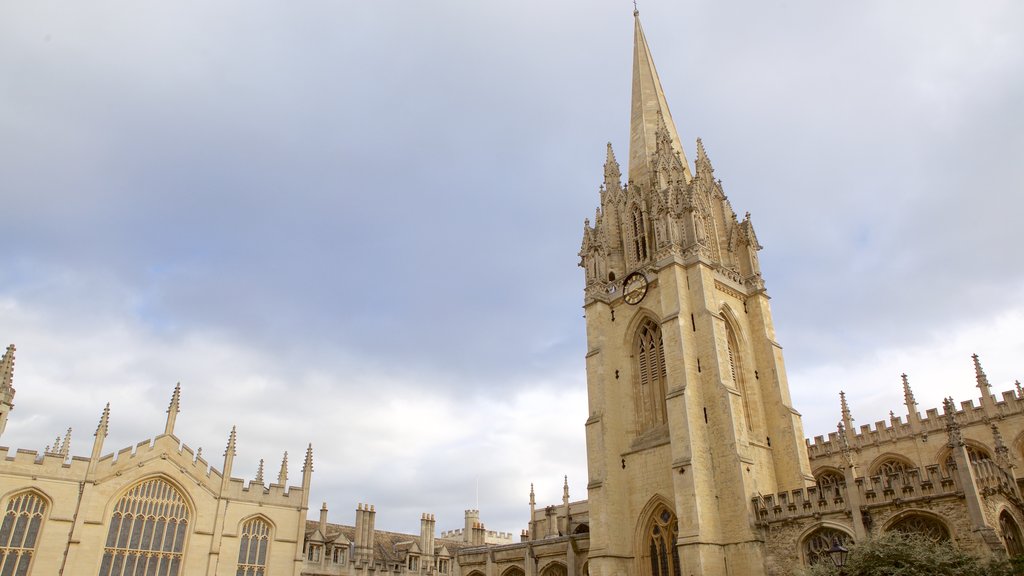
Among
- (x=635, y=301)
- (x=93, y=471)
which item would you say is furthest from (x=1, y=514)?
(x=635, y=301)

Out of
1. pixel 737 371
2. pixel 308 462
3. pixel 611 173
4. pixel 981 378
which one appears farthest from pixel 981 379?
pixel 308 462

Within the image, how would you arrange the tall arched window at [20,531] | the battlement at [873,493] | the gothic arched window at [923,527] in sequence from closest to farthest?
the gothic arched window at [923,527] → the battlement at [873,493] → the tall arched window at [20,531]

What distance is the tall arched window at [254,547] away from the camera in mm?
37969

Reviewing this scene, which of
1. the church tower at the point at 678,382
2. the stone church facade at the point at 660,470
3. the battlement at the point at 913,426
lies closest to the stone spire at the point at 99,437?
the stone church facade at the point at 660,470

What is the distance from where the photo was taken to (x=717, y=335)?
3547cm

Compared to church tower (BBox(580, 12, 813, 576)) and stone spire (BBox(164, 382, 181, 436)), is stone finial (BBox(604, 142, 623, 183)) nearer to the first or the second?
church tower (BBox(580, 12, 813, 576))

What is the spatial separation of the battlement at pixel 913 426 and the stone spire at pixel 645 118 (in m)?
18.7

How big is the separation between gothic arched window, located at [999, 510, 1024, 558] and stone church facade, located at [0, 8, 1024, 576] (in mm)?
114

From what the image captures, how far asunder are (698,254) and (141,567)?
109 ft

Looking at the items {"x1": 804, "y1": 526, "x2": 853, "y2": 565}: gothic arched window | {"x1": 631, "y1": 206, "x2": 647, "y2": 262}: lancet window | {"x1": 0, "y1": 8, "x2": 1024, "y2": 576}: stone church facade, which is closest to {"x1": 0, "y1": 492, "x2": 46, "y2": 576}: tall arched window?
{"x1": 0, "y1": 8, "x2": 1024, "y2": 576}: stone church facade

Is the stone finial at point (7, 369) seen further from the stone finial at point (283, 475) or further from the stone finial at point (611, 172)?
the stone finial at point (611, 172)

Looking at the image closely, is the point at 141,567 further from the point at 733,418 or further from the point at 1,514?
the point at 733,418

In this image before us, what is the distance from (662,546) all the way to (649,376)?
29.8ft

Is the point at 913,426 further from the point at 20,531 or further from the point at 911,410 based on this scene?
the point at 20,531
